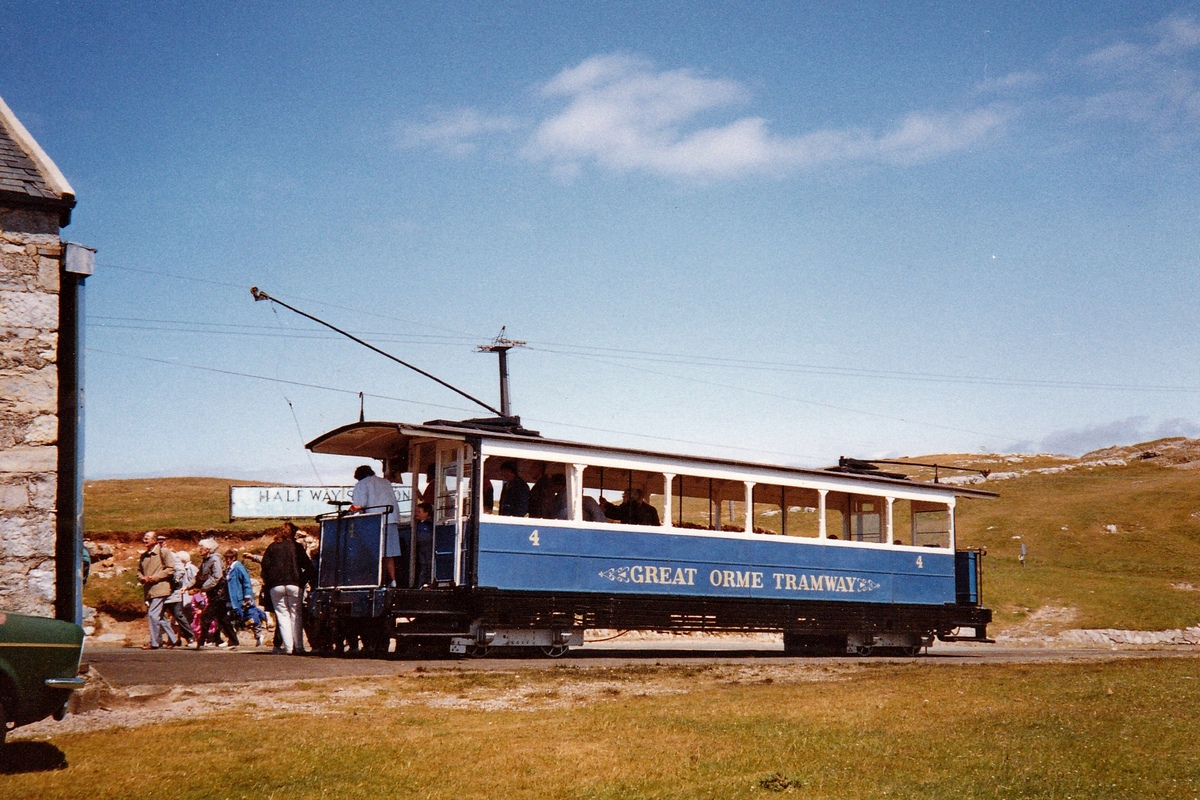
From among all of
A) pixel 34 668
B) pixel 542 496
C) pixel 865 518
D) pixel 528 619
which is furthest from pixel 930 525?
pixel 34 668

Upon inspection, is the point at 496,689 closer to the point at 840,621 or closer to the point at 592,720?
the point at 592,720

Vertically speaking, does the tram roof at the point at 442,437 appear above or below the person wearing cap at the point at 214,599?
above

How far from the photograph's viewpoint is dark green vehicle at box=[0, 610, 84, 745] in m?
6.66

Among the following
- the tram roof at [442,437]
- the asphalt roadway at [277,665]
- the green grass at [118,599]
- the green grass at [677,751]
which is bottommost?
the green grass at [118,599]

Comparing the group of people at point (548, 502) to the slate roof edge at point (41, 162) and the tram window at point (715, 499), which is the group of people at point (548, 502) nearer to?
the tram window at point (715, 499)

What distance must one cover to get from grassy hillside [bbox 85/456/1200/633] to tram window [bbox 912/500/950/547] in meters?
10.3

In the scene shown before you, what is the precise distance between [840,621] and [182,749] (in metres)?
12.8

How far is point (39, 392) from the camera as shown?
9750mm

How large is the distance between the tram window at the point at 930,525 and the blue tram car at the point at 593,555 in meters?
0.36

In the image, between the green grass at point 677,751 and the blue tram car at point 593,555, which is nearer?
the green grass at point 677,751

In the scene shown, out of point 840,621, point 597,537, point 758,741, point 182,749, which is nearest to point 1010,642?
point 840,621

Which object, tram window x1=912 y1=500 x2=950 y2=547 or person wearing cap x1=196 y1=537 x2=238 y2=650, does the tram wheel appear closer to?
person wearing cap x1=196 y1=537 x2=238 y2=650

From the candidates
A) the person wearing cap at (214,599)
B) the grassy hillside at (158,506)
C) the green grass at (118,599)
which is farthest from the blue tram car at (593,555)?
the grassy hillside at (158,506)

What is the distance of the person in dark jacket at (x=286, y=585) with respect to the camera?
52.7 ft
